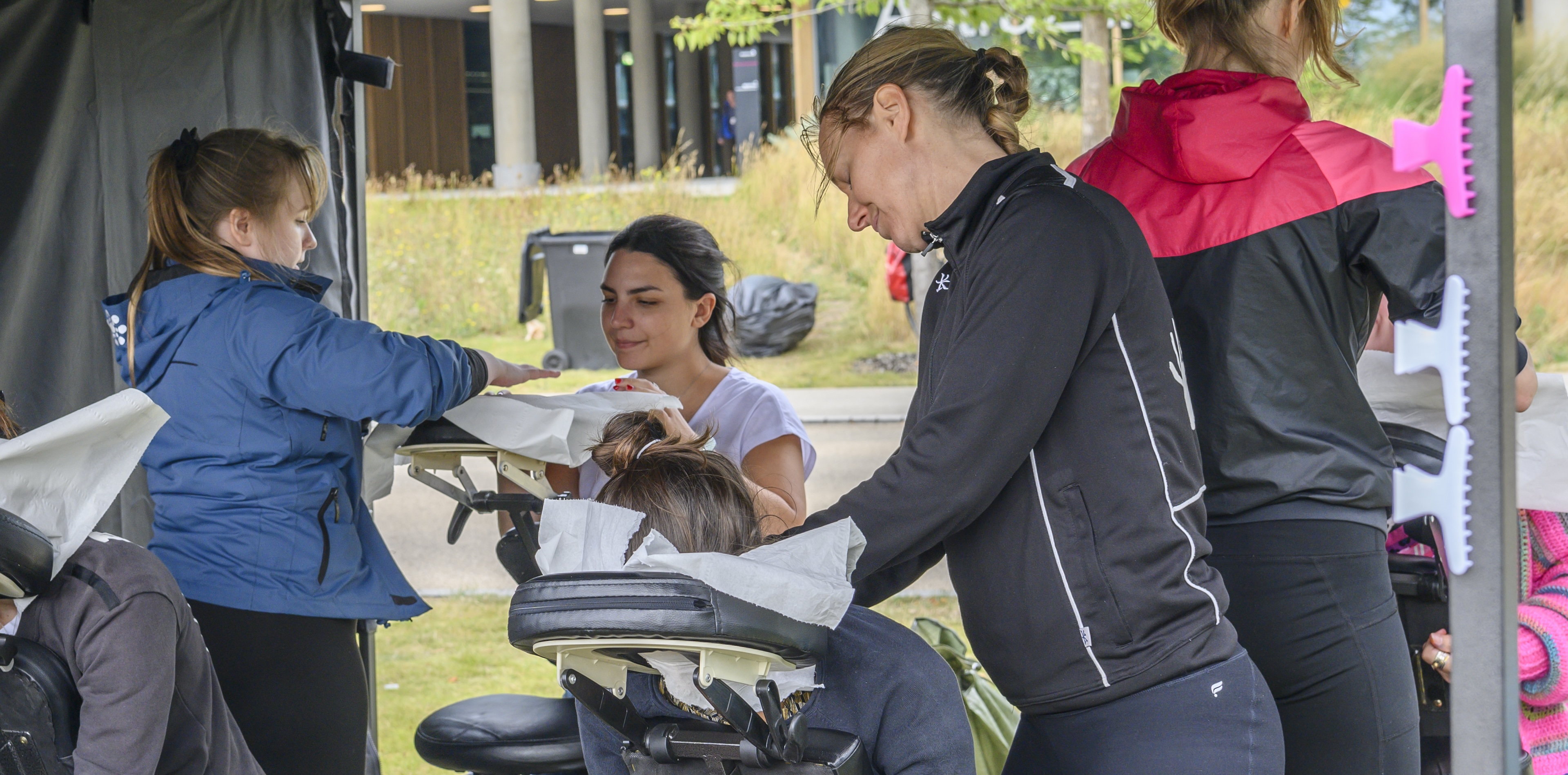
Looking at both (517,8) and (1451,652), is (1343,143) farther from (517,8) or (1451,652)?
(517,8)

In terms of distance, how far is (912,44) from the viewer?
65.8 inches

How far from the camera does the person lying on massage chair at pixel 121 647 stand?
1.90m

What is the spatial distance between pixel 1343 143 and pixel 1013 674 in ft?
2.79

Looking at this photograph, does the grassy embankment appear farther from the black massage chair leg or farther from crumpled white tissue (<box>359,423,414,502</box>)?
the black massage chair leg

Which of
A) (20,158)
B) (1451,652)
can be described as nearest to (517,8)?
(20,158)

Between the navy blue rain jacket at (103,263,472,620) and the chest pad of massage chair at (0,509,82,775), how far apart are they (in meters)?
0.39

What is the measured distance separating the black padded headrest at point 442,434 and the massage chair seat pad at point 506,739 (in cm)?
57

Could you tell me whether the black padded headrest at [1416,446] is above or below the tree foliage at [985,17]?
below

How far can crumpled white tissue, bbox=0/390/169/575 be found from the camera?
5.88 ft

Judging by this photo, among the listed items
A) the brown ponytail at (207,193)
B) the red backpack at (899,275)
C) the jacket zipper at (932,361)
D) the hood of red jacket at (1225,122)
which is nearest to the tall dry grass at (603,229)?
the red backpack at (899,275)

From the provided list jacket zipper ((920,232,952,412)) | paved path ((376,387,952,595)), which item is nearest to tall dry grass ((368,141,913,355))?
paved path ((376,387,952,595))

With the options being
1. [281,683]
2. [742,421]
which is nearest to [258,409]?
[281,683]

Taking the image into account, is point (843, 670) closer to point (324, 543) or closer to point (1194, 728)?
point (1194, 728)

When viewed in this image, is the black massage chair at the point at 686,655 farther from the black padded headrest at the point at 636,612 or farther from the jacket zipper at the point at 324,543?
the jacket zipper at the point at 324,543
